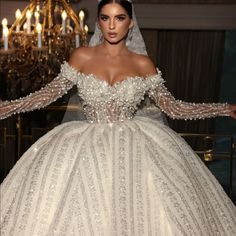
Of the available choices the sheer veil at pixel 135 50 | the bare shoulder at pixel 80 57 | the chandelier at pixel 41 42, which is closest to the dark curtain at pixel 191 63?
the chandelier at pixel 41 42

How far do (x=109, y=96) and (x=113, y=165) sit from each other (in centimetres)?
36

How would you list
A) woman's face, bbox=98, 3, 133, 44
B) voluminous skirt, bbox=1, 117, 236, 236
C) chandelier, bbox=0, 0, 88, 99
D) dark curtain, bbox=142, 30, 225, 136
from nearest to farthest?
voluminous skirt, bbox=1, 117, 236, 236 → woman's face, bbox=98, 3, 133, 44 → chandelier, bbox=0, 0, 88, 99 → dark curtain, bbox=142, 30, 225, 136

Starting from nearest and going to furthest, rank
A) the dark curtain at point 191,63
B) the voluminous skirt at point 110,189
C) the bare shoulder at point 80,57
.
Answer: the voluminous skirt at point 110,189 < the bare shoulder at point 80,57 < the dark curtain at point 191,63

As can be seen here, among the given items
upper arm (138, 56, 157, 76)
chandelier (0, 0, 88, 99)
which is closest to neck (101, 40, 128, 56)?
upper arm (138, 56, 157, 76)

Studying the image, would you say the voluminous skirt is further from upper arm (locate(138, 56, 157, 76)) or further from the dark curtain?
the dark curtain

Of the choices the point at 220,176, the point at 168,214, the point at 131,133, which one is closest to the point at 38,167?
the point at 131,133

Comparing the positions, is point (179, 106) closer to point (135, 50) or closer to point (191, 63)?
point (135, 50)

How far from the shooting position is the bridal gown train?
80.4 inches

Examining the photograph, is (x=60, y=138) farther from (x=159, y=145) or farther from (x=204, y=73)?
(x=204, y=73)

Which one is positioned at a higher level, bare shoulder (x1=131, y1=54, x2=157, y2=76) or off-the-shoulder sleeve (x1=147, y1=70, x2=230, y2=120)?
bare shoulder (x1=131, y1=54, x2=157, y2=76)

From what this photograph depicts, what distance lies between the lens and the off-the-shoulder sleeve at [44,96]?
2.35 meters

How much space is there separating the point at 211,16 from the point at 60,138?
179 inches

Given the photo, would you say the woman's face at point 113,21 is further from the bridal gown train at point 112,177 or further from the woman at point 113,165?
the bridal gown train at point 112,177

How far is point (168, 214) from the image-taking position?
205 cm
